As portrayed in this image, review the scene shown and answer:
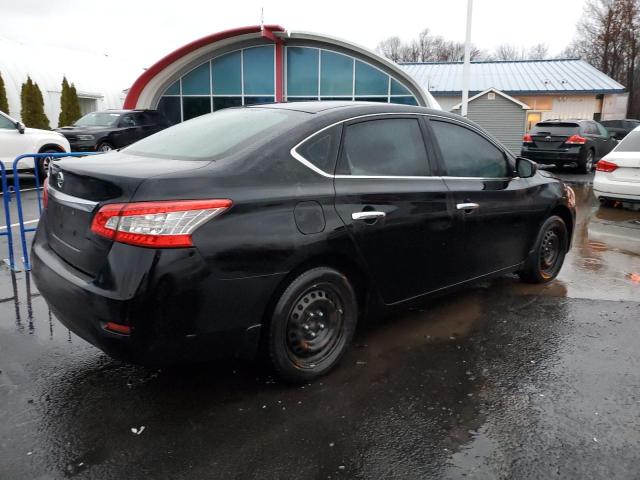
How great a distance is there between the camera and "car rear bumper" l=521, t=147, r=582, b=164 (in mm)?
16297

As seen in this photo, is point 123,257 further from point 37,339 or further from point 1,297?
point 1,297

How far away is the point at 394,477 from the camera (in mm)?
2566

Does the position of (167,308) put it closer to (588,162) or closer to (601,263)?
(601,263)

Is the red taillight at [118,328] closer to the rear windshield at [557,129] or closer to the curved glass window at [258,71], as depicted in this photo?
the rear windshield at [557,129]

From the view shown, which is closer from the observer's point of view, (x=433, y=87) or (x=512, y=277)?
(x=512, y=277)

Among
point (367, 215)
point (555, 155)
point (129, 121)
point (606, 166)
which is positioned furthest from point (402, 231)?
point (555, 155)

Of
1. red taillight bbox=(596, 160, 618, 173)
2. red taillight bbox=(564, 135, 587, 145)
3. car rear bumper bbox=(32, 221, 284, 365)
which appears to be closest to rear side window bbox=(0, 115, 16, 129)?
car rear bumper bbox=(32, 221, 284, 365)

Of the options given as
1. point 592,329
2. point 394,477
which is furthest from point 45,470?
point 592,329

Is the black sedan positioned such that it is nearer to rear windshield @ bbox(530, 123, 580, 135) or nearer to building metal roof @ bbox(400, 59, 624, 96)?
rear windshield @ bbox(530, 123, 580, 135)

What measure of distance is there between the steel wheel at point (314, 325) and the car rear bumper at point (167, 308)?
27 centimetres

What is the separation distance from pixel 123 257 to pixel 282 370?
1.13 m

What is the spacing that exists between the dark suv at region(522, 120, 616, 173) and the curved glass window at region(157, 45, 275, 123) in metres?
9.44

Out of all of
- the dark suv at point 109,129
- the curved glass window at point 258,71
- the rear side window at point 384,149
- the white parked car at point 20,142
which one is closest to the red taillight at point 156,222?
the rear side window at point 384,149

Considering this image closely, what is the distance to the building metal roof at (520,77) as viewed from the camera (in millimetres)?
26094
